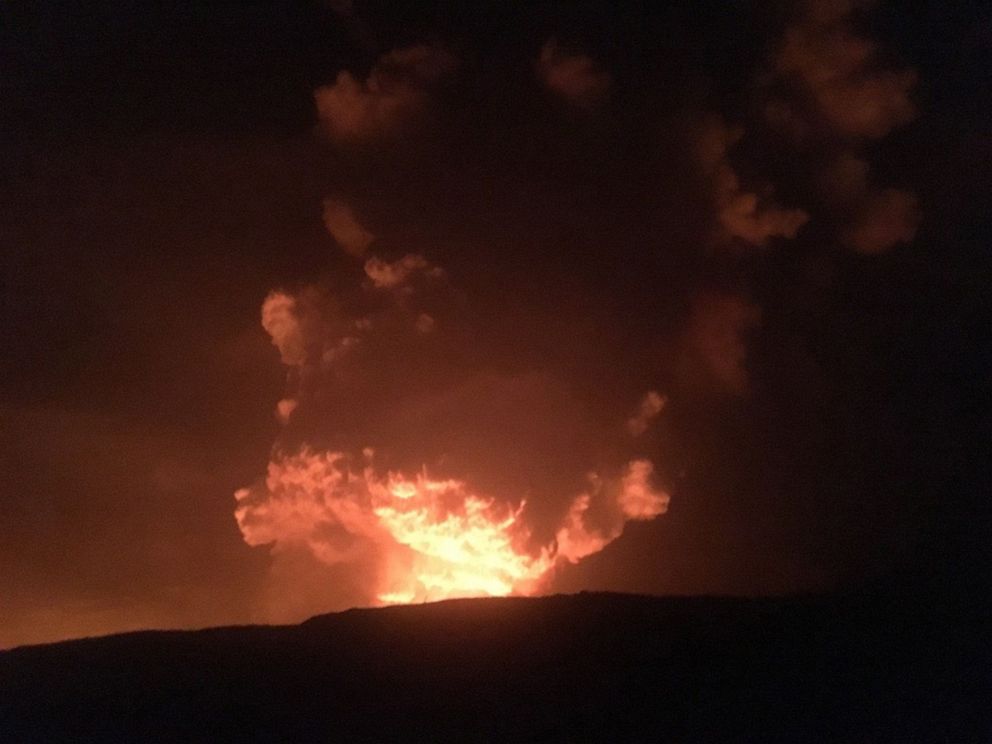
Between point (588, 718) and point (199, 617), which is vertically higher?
point (199, 617)

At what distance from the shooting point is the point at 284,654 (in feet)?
56.7

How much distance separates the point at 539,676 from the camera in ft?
54.3

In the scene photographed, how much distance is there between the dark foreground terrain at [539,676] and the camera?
15094 millimetres

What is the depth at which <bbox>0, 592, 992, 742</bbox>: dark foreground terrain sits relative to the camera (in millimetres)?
15094

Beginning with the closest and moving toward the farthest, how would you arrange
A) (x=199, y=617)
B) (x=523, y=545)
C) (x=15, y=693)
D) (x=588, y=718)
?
(x=588, y=718) → (x=15, y=693) → (x=523, y=545) → (x=199, y=617)

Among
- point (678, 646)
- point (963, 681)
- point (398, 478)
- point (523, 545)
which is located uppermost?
point (398, 478)

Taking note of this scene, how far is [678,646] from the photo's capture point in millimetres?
17031

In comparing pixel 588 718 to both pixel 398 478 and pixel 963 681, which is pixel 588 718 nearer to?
pixel 963 681

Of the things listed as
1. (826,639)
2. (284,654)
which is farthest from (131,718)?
(826,639)

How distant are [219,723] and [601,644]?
585 centimetres

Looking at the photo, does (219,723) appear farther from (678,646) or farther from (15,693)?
(678,646)

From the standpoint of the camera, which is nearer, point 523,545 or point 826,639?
point 826,639

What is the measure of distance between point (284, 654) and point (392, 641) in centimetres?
171

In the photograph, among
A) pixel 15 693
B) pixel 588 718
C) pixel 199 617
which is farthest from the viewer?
pixel 199 617
